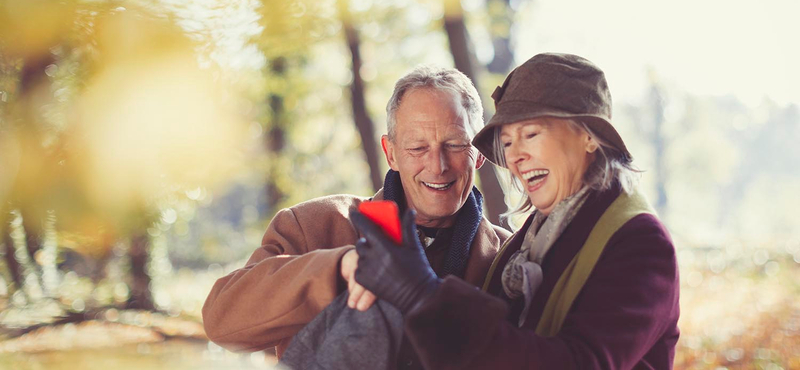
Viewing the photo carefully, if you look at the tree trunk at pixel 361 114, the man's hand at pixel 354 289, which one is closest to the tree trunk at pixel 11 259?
the man's hand at pixel 354 289

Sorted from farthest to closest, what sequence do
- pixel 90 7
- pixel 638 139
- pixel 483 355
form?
pixel 638 139, pixel 483 355, pixel 90 7

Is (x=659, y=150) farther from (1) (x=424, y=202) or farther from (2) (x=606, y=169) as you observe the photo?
(2) (x=606, y=169)

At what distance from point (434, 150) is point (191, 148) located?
4.79 feet

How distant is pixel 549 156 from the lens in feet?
6.95

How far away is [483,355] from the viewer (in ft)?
5.37

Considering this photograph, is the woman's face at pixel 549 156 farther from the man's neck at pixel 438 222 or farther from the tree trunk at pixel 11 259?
the tree trunk at pixel 11 259

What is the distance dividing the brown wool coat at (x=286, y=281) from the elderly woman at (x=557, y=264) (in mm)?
319

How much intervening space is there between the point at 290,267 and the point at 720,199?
52.9 metres

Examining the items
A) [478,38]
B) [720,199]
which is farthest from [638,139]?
[478,38]

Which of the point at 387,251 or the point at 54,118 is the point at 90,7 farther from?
the point at 387,251

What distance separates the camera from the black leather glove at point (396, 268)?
172 cm

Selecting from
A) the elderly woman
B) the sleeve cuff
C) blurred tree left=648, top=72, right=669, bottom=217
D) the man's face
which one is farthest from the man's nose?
blurred tree left=648, top=72, right=669, bottom=217

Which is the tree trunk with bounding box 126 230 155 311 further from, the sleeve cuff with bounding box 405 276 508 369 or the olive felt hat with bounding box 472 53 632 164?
the sleeve cuff with bounding box 405 276 508 369

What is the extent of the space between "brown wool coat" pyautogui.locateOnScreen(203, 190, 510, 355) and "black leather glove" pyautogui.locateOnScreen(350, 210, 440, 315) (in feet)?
0.83
